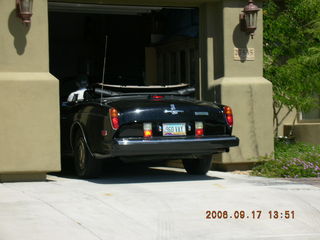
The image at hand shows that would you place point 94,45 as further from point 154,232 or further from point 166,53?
point 154,232

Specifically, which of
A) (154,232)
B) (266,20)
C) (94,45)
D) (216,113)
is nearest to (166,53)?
(266,20)

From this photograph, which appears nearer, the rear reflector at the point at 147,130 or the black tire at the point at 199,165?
the rear reflector at the point at 147,130

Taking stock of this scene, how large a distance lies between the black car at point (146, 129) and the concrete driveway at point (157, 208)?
432mm

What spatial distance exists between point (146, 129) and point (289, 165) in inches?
108

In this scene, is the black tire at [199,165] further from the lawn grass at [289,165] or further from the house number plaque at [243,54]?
the house number plaque at [243,54]

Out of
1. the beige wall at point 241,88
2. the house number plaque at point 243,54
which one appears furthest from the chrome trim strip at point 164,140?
the house number plaque at point 243,54

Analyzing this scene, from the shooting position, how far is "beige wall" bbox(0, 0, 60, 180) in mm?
11094

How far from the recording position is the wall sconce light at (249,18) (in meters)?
12.7

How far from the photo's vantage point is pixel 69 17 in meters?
21.7

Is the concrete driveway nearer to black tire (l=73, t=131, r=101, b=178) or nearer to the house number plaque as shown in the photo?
black tire (l=73, t=131, r=101, b=178)

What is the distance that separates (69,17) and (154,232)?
48.7 ft

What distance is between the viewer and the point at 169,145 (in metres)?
10.6

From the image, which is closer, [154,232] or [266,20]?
[154,232]

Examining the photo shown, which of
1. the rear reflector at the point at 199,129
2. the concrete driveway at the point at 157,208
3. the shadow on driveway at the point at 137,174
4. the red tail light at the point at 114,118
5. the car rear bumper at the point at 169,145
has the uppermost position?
the red tail light at the point at 114,118
